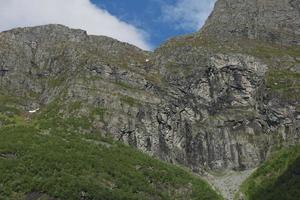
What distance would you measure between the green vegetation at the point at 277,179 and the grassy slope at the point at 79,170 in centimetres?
1219

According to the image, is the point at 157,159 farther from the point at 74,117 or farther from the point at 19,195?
the point at 19,195

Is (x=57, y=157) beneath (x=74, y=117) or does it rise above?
beneath

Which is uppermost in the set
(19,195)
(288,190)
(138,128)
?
(138,128)

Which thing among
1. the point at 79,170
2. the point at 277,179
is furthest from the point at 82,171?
the point at 277,179

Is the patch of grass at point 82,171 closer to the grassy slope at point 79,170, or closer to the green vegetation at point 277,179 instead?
the grassy slope at point 79,170

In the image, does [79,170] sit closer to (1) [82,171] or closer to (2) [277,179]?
(1) [82,171]

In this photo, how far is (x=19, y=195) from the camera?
478ft

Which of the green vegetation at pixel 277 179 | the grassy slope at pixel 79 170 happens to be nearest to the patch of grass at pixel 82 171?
the grassy slope at pixel 79 170

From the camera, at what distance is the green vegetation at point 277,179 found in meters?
156

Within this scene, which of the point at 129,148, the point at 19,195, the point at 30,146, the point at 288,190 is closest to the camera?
the point at 19,195

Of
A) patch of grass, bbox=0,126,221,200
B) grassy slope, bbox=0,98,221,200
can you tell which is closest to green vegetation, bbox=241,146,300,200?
patch of grass, bbox=0,126,221,200

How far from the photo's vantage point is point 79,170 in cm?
15800

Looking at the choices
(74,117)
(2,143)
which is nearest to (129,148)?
(74,117)

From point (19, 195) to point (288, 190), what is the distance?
6411 centimetres
